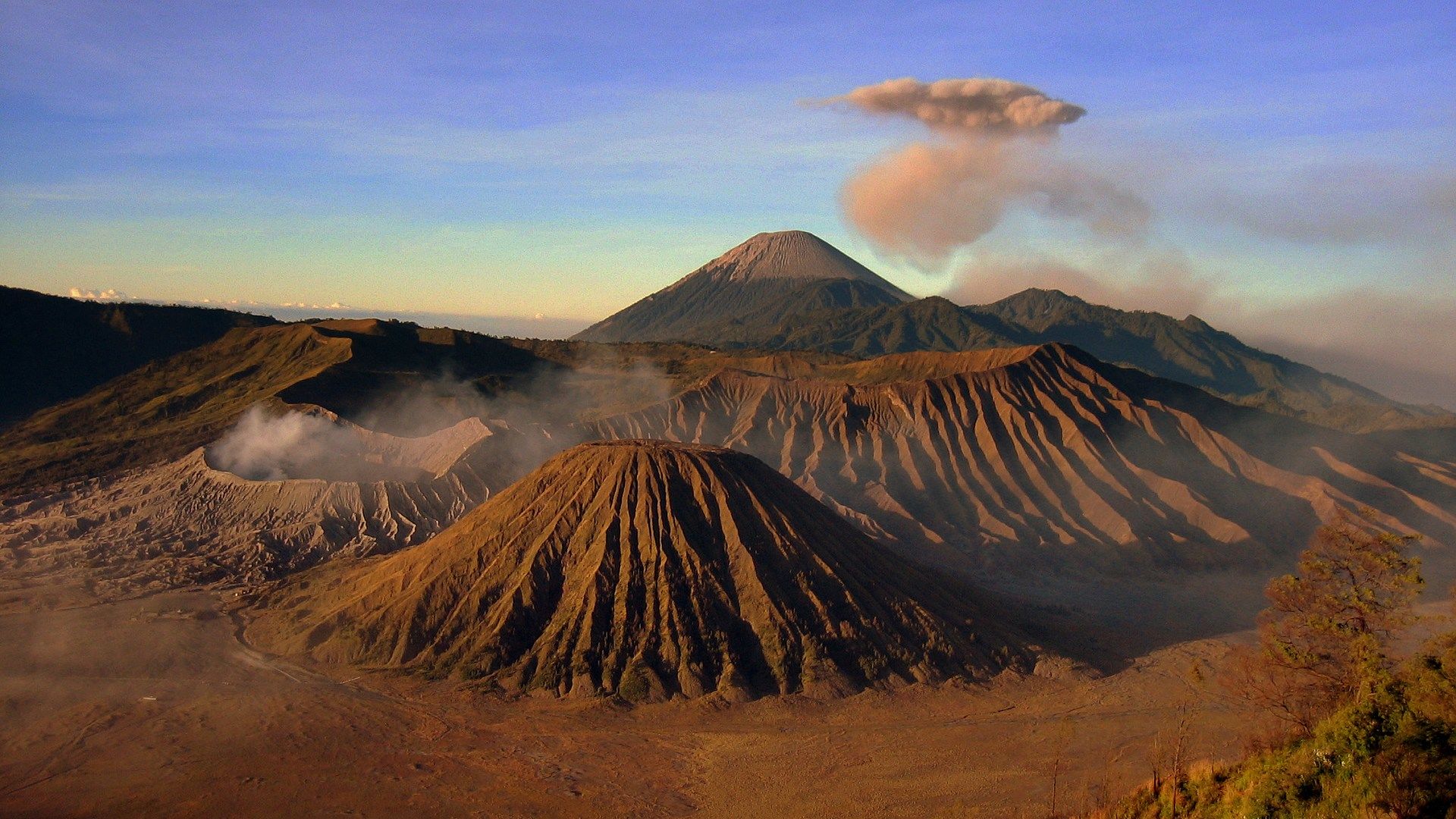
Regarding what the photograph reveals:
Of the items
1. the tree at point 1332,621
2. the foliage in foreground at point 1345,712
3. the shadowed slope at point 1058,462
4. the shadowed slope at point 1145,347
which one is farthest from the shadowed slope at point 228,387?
the shadowed slope at point 1145,347

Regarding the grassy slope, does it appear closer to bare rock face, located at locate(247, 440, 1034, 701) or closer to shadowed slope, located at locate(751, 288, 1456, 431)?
bare rock face, located at locate(247, 440, 1034, 701)

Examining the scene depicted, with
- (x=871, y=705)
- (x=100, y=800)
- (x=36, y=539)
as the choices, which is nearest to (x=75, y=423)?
(x=36, y=539)

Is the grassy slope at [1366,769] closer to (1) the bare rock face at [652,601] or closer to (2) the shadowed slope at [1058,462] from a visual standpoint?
(1) the bare rock face at [652,601]

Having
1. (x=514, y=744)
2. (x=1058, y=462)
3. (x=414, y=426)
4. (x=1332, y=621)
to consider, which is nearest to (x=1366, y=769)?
(x=1332, y=621)

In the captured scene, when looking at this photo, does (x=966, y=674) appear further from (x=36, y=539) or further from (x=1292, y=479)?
(x=36, y=539)

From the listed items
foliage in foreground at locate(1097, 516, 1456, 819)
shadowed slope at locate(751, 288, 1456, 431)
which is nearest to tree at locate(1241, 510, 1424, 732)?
foliage in foreground at locate(1097, 516, 1456, 819)

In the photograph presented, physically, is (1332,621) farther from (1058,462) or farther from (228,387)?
(228,387)
